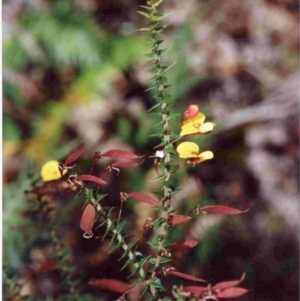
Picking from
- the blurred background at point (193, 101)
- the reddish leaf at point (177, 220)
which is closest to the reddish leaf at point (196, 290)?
the reddish leaf at point (177, 220)

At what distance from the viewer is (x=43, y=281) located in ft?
2.21

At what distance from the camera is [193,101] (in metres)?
0.84

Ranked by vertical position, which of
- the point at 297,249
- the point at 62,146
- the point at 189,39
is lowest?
the point at 297,249

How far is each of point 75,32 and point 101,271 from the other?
398 mm

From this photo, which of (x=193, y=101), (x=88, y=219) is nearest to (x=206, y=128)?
(x=88, y=219)

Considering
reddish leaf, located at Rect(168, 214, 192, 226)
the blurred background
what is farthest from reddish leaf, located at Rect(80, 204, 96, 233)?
the blurred background

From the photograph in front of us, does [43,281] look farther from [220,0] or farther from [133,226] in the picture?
[220,0]

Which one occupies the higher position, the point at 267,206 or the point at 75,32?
the point at 75,32

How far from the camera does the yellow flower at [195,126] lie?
0.45 meters

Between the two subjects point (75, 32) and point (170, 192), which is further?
point (75, 32)

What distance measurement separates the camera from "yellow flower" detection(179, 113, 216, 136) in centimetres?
45

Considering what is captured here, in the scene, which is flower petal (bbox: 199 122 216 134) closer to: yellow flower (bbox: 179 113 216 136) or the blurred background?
yellow flower (bbox: 179 113 216 136)

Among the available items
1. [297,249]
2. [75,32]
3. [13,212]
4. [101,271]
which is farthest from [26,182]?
[297,249]

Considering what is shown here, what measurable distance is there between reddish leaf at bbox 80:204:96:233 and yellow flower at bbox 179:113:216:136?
10 cm
